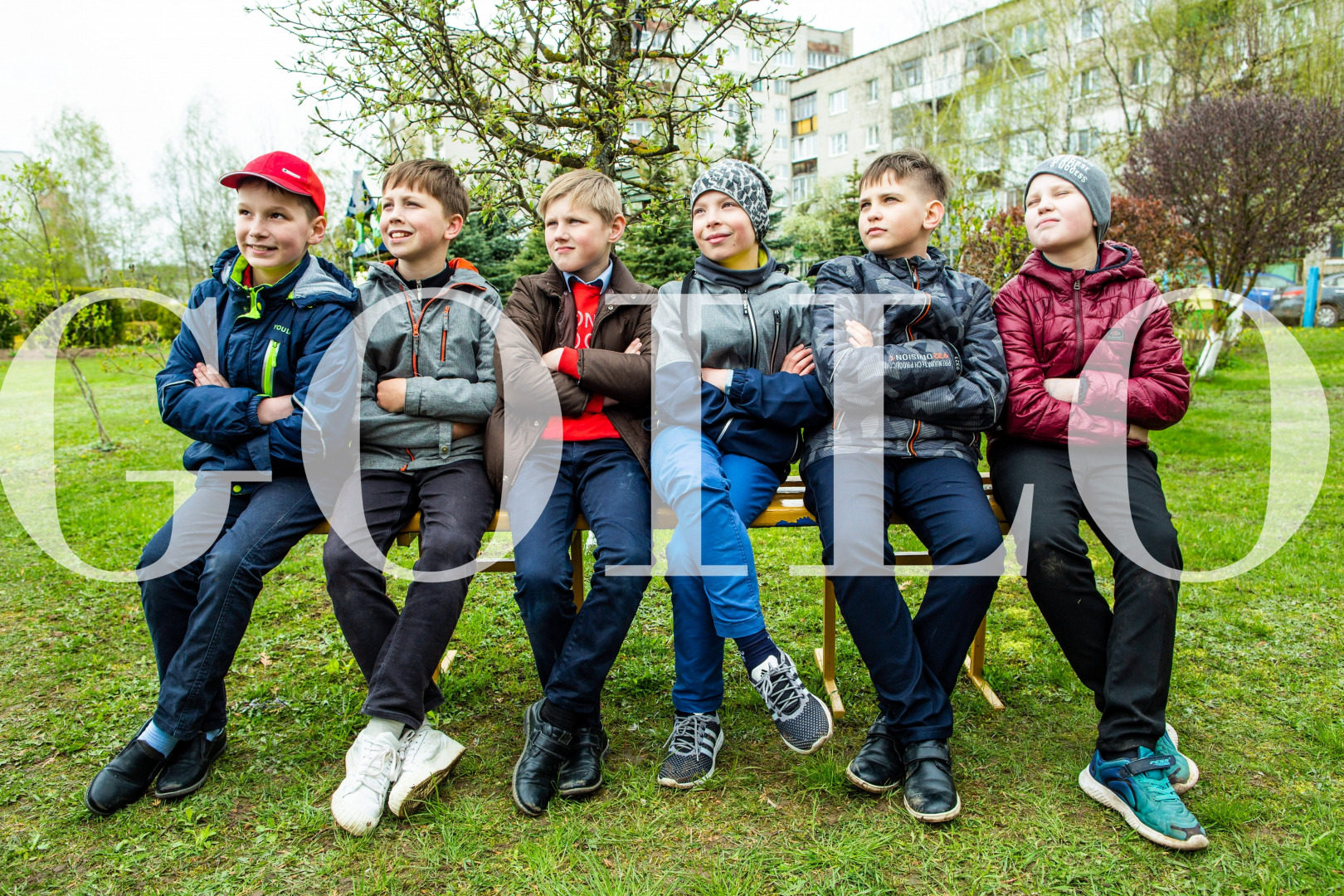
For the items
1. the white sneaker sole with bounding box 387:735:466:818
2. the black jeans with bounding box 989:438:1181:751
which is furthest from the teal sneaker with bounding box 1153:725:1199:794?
the white sneaker sole with bounding box 387:735:466:818

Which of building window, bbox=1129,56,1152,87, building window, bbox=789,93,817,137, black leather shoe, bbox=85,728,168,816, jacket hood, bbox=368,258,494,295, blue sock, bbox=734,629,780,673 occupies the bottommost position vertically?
black leather shoe, bbox=85,728,168,816

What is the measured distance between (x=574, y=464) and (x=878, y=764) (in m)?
1.25

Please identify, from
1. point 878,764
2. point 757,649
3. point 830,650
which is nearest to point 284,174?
point 757,649

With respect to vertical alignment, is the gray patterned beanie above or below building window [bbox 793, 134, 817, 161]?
below

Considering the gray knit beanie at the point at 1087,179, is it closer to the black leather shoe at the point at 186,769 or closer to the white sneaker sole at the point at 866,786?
the white sneaker sole at the point at 866,786

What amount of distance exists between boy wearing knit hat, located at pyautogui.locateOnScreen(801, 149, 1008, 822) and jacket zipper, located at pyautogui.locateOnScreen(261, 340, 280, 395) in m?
1.70

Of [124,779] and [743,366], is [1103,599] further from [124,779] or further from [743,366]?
[124,779]

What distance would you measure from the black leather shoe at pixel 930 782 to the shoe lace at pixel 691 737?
548mm

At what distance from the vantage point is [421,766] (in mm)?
2232

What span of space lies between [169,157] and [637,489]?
102 feet

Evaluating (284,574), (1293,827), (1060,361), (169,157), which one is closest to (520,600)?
(1060,361)

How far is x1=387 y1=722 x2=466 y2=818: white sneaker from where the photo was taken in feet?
7.07

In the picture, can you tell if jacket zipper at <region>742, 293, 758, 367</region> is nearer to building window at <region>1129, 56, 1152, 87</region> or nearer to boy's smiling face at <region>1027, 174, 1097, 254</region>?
boy's smiling face at <region>1027, 174, 1097, 254</region>

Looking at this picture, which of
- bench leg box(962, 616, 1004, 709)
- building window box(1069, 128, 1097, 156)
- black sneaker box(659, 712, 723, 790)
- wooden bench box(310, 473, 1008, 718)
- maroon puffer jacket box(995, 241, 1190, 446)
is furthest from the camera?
building window box(1069, 128, 1097, 156)
